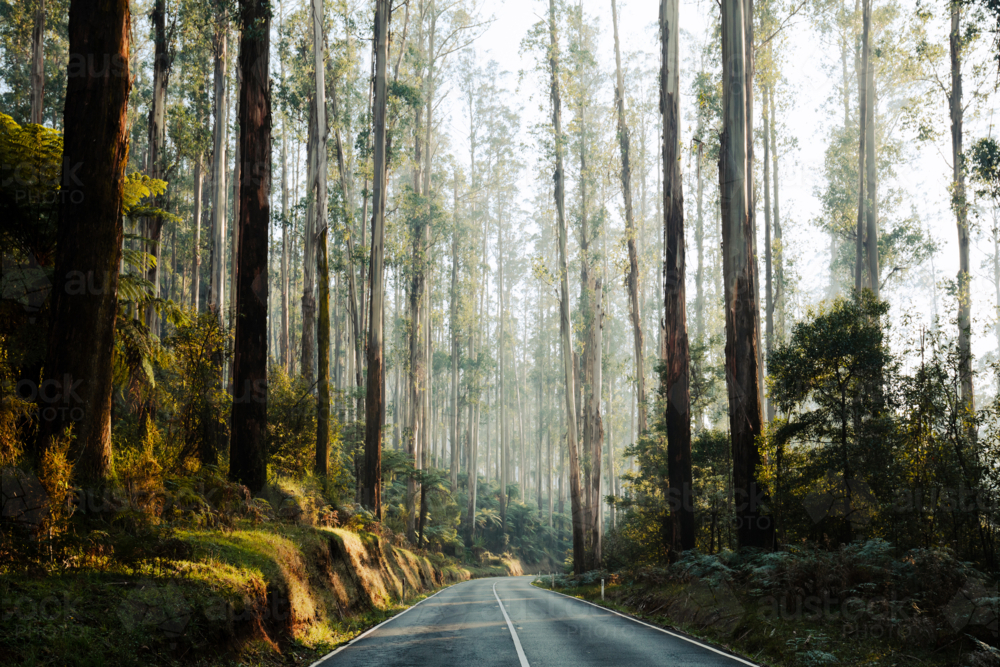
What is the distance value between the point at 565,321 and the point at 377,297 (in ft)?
→ 30.0

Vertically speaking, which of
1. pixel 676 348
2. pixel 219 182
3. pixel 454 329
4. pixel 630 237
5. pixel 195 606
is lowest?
pixel 195 606

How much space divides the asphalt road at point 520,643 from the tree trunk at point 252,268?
163 inches

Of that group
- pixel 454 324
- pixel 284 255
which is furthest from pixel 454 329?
pixel 284 255

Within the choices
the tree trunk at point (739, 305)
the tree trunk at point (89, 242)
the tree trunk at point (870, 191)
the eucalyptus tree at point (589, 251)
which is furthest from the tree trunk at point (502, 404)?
the tree trunk at point (89, 242)

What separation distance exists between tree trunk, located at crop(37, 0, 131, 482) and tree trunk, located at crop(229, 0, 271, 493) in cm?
473

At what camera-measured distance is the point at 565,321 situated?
1064 inches

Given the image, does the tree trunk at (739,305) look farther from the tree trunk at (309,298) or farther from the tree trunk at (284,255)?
the tree trunk at (284,255)

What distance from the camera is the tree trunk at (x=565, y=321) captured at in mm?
25281

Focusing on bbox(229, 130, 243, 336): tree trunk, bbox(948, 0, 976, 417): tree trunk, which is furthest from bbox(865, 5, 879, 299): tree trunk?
bbox(229, 130, 243, 336): tree trunk

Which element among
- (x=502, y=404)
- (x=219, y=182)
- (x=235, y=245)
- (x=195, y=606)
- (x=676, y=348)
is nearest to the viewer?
(x=195, y=606)

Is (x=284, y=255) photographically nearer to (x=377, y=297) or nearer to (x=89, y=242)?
(x=377, y=297)

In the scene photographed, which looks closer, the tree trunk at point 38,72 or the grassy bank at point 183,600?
the grassy bank at point 183,600

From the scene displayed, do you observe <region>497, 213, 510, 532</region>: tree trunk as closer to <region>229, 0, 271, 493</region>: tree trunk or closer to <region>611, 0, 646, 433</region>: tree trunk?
<region>611, 0, 646, 433</region>: tree trunk

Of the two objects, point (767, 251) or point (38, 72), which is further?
point (767, 251)
